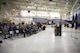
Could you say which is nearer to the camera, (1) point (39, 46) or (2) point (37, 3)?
(1) point (39, 46)

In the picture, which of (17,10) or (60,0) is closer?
(60,0)

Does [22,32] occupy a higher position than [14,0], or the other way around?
[14,0]

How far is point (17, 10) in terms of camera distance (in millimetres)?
30062

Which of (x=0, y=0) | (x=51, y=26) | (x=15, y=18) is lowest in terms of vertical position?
(x=51, y=26)

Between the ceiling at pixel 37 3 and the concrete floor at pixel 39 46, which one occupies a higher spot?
the ceiling at pixel 37 3

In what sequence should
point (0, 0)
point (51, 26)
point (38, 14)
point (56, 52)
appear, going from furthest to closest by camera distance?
point (38, 14) < point (51, 26) < point (0, 0) < point (56, 52)

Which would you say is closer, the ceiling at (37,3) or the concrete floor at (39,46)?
the concrete floor at (39,46)

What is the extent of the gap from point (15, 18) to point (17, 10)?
725 centimetres

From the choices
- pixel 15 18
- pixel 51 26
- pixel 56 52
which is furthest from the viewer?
pixel 51 26

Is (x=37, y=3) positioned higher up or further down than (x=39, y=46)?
higher up

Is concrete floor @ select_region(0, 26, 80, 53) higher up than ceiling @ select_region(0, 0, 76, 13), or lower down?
lower down

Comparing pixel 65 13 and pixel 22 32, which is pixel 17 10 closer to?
pixel 65 13

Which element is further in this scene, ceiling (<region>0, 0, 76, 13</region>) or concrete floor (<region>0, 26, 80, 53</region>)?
ceiling (<region>0, 0, 76, 13</region>)

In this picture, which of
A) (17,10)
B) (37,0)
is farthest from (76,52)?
(17,10)
